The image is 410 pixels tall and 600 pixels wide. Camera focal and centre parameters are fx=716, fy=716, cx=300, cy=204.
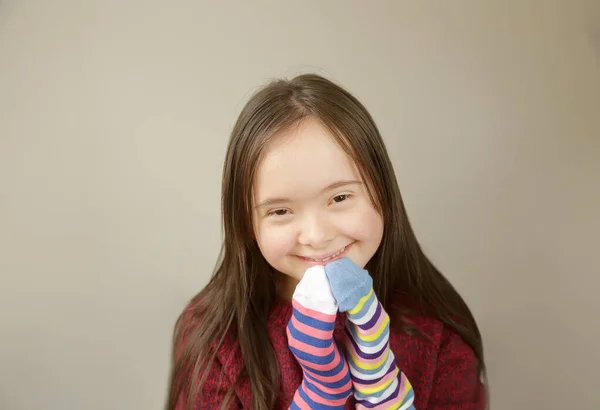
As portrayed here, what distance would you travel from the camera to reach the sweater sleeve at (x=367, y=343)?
844mm

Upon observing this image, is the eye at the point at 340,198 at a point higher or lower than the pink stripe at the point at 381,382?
higher

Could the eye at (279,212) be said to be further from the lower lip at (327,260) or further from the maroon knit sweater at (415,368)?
the maroon knit sweater at (415,368)

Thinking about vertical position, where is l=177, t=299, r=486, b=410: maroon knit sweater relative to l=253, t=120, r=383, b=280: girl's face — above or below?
below

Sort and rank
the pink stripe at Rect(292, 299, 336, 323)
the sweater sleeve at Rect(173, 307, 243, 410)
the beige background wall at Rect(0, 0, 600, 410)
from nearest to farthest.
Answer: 1. the pink stripe at Rect(292, 299, 336, 323)
2. the sweater sleeve at Rect(173, 307, 243, 410)
3. the beige background wall at Rect(0, 0, 600, 410)

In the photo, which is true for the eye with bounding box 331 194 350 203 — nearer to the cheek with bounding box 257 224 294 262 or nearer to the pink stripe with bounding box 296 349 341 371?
the cheek with bounding box 257 224 294 262

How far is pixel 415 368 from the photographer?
39.8 inches

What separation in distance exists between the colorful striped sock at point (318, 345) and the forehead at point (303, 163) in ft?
0.34

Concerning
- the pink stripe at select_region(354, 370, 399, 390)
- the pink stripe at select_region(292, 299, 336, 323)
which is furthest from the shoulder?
the pink stripe at select_region(292, 299, 336, 323)

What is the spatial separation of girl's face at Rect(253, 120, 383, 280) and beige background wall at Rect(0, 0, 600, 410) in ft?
1.18

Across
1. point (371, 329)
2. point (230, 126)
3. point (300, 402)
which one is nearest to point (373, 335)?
point (371, 329)

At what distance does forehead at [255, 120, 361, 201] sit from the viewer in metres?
0.84

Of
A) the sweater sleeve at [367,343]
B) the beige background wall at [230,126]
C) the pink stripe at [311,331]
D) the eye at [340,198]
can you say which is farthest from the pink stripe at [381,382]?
the beige background wall at [230,126]

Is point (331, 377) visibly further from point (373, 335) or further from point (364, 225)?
point (364, 225)

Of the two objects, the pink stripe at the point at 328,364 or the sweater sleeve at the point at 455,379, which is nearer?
the pink stripe at the point at 328,364
